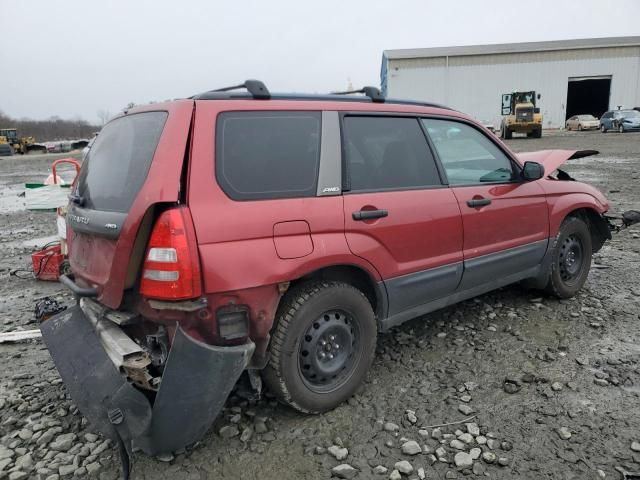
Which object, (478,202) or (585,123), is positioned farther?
(585,123)

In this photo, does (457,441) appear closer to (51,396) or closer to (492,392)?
(492,392)

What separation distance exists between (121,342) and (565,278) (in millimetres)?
3923

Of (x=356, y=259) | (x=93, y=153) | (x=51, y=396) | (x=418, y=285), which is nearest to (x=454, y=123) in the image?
(x=418, y=285)

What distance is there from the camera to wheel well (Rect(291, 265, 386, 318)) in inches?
114

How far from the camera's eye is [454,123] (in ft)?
12.5

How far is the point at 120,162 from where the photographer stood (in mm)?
2752

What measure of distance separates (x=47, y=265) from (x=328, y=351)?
14.2ft

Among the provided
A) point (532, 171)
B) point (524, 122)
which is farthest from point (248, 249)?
point (524, 122)

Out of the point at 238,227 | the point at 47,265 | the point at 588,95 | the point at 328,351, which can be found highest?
the point at 588,95

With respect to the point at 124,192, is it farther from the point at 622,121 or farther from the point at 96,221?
the point at 622,121

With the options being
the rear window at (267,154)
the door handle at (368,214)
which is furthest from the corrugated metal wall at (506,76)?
the rear window at (267,154)

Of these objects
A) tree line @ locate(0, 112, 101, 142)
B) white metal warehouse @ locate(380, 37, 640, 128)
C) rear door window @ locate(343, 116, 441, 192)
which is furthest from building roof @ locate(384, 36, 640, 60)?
tree line @ locate(0, 112, 101, 142)

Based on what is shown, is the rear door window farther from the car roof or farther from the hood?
the hood

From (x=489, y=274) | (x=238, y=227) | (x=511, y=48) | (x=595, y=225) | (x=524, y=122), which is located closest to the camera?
(x=238, y=227)
